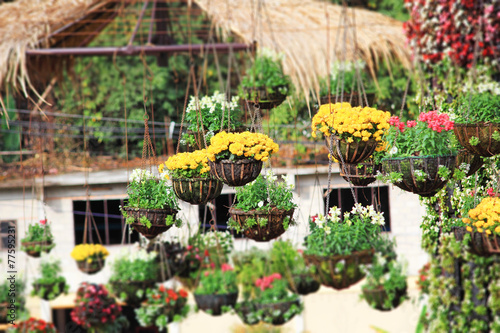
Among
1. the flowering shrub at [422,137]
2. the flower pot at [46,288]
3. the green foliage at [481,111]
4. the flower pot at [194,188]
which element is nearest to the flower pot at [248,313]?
the flower pot at [194,188]

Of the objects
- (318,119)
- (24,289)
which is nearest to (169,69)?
(24,289)

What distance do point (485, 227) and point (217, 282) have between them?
186 cm

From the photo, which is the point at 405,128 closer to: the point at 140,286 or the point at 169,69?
the point at 140,286

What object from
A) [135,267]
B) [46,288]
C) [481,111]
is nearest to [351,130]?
[481,111]

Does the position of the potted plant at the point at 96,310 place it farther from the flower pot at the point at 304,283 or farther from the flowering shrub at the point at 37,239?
the flower pot at the point at 304,283

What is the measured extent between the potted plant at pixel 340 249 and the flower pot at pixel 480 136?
62 cm

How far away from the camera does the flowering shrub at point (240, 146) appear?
10.8 ft

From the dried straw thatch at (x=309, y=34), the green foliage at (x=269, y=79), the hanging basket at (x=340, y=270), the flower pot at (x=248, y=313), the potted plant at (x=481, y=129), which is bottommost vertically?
the flower pot at (x=248, y=313)

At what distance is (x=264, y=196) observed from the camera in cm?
355

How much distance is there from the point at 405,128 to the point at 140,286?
2305mm

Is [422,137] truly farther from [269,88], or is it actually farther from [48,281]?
[48,281]

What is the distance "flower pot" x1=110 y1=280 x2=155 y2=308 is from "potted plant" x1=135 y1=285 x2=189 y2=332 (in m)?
0.04

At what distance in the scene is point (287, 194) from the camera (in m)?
3.54

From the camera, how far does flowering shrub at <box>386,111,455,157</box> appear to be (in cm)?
317
